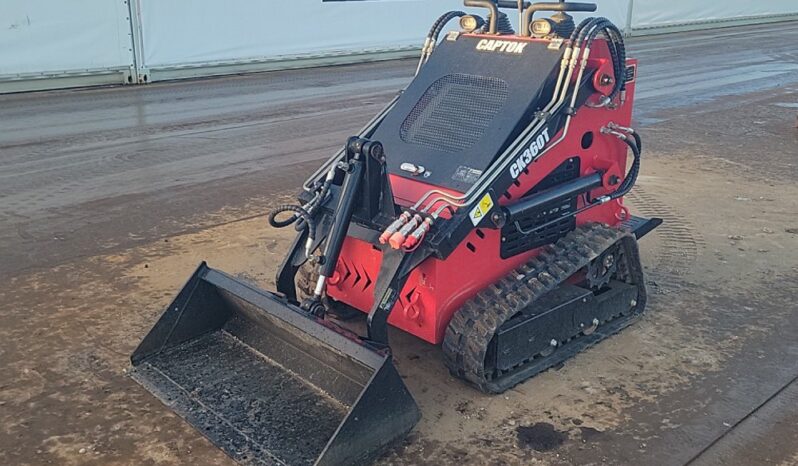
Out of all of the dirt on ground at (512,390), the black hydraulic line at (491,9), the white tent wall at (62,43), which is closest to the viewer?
the dirt on ground at (512,390)

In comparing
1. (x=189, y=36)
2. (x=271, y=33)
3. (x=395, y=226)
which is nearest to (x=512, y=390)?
(x=395, y=226)

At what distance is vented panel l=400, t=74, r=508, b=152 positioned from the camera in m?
4.20

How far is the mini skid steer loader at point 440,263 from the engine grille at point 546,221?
0.04 ft

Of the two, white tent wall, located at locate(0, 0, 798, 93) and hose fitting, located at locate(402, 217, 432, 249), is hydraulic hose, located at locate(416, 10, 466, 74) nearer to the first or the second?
hose fitting, located at locate(402, 217, 432, 249)

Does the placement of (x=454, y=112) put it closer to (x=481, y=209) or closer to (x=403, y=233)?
(x=481, y=209)

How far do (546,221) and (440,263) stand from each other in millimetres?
734

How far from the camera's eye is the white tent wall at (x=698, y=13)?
72.4 feet

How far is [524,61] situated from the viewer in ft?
14.1

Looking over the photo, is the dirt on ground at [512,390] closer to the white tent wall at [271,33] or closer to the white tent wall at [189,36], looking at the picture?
the white tent wall at [189,36]

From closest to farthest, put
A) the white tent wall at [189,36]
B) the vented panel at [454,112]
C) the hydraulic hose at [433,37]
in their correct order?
the vented panel at [454,112] < the hydraulic hose at [433,37] < the white tent wall at [189,36]

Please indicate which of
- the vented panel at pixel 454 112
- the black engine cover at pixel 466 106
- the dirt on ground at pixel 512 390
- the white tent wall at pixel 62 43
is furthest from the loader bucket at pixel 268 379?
the white tent wall at pixel 62 43

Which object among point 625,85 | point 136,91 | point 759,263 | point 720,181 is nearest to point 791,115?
point 720,181

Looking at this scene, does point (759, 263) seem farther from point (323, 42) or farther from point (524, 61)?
point (323, 42)

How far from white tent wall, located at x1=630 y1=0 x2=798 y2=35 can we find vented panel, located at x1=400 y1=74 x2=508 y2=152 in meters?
18.8
